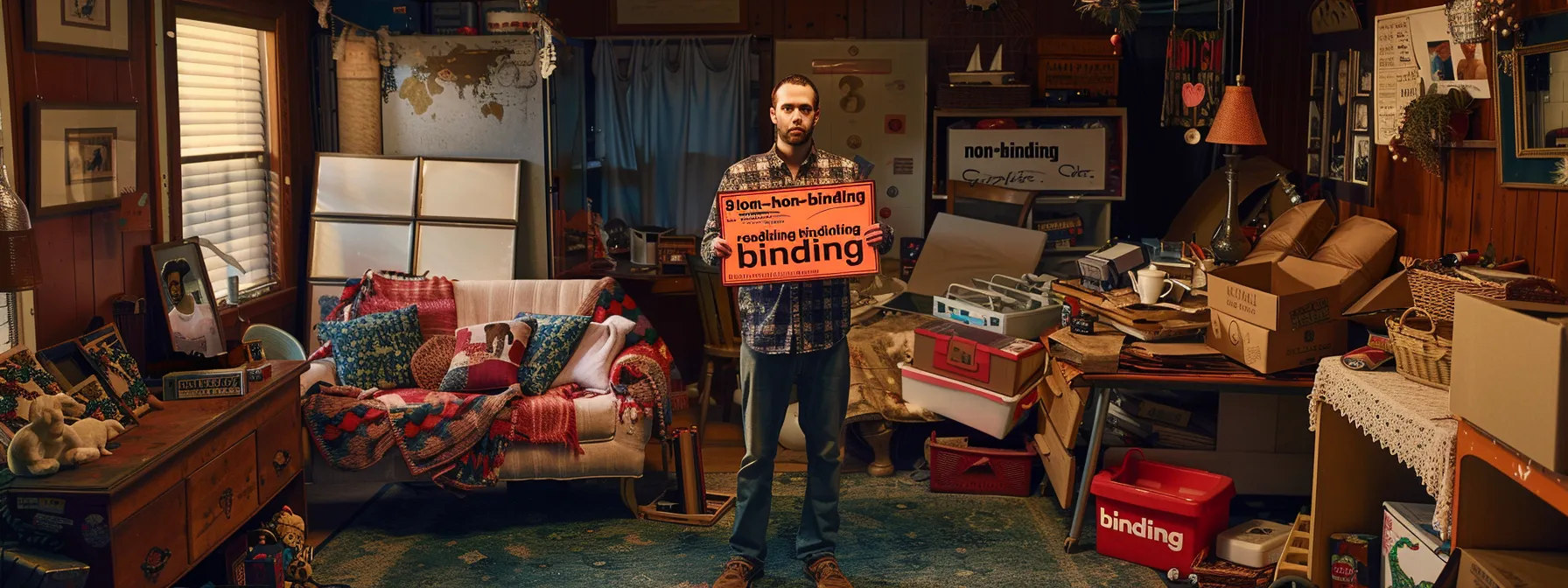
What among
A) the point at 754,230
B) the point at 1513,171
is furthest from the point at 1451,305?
the point at 754,230

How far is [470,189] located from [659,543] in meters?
2.08

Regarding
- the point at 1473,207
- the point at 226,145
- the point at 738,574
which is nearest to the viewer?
the point at 1473,207

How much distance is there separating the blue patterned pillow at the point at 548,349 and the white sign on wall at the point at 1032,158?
221 cm

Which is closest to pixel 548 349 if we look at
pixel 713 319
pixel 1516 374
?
pixel 713 319

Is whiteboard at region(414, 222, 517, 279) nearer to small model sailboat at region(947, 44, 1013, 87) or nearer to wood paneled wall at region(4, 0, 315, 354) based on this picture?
wood paneled wall at region(4, 0, 315, 354)

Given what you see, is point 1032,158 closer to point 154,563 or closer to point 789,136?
point 789,136

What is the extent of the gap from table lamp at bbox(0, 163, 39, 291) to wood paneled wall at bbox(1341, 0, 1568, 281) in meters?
3.73

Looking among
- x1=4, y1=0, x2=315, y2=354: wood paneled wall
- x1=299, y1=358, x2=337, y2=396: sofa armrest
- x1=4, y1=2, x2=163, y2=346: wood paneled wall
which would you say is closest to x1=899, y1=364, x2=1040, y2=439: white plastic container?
x1=299, y1=358, x2=337, y2=396: sofa armrest

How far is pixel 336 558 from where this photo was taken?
4223 mm

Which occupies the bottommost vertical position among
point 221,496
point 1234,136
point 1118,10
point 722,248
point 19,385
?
point 221,496

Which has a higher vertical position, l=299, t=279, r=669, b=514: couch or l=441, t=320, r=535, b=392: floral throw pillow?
l=441, t=320, r=535, b=392: floral throw pillow

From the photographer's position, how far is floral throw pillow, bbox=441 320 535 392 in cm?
467

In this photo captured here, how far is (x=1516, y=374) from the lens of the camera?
2.38 meters

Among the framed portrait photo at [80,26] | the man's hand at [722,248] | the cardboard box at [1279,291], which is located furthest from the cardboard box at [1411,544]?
the framed portrait photo at [80,26]
